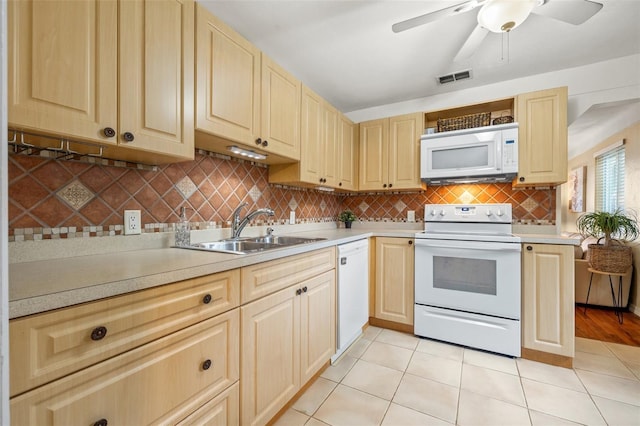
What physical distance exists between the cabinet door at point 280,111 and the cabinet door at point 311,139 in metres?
0.09

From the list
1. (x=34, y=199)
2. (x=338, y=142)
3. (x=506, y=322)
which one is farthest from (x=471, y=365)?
(x=34, y=199)

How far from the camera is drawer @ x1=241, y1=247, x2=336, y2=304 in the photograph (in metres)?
1.21

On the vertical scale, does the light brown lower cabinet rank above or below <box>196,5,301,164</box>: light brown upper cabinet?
below

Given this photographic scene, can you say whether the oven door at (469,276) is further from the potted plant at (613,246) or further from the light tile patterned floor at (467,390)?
the potted plant at (613,246)

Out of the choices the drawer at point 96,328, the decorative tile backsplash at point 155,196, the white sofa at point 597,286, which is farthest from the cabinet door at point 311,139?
the white sofa at point 597,286

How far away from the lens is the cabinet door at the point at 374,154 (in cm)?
291

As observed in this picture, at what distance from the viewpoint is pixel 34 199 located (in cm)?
107

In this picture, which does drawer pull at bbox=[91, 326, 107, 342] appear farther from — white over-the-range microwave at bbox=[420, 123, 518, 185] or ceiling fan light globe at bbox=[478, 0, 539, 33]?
white over-the-range microwave at bbox=[420, 123, 518, 185]

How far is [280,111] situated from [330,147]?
779 mm

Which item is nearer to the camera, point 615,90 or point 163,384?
point 163,384

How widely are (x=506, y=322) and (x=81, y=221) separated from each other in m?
2.75

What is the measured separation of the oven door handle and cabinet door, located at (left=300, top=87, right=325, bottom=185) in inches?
42.0

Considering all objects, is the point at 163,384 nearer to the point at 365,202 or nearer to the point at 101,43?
the point at 101,43

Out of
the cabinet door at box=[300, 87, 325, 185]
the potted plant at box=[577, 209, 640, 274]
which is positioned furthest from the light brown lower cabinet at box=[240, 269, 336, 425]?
the potted plant at box=[577, 209, 640, 274]
